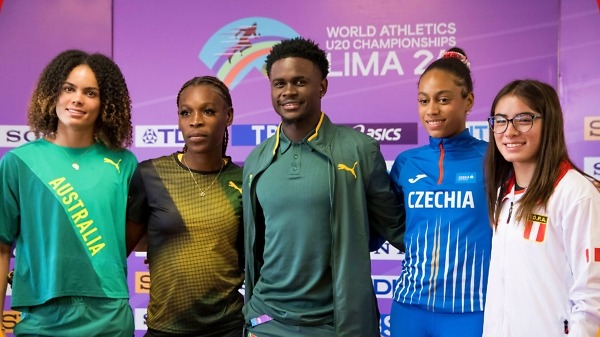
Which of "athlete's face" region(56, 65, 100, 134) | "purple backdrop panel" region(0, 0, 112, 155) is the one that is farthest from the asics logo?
"purple backdrop panel" region(0, 0, 112, 155)

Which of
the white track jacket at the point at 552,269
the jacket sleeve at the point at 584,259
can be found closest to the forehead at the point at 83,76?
the white track jacket at the point at 552,269

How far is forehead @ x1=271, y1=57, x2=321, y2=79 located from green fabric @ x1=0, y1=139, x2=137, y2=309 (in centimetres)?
79

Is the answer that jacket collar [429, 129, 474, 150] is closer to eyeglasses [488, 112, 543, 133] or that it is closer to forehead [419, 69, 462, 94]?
forehead [419, 69, 462, 94]

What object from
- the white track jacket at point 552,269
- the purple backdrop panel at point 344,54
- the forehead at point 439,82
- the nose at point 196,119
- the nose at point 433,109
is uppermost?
the purple backdrop panel at point 344,54

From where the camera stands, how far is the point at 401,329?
2348mm

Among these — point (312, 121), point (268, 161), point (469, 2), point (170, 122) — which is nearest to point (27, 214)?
point (268, 161)

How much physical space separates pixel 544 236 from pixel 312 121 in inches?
35.8

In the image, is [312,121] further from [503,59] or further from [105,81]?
[503,59]

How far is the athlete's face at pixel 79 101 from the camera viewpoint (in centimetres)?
237

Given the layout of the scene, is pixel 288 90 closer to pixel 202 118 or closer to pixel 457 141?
pixel 202 118

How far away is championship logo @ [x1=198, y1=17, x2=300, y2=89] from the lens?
422cm

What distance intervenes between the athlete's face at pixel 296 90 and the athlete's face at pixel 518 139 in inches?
26.3

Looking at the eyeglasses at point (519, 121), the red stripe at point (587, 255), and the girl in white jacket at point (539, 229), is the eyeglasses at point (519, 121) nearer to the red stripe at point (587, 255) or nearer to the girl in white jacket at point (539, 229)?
the girl in white jacket at point (539, 229)

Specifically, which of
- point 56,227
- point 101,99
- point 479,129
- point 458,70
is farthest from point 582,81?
point 56,227
